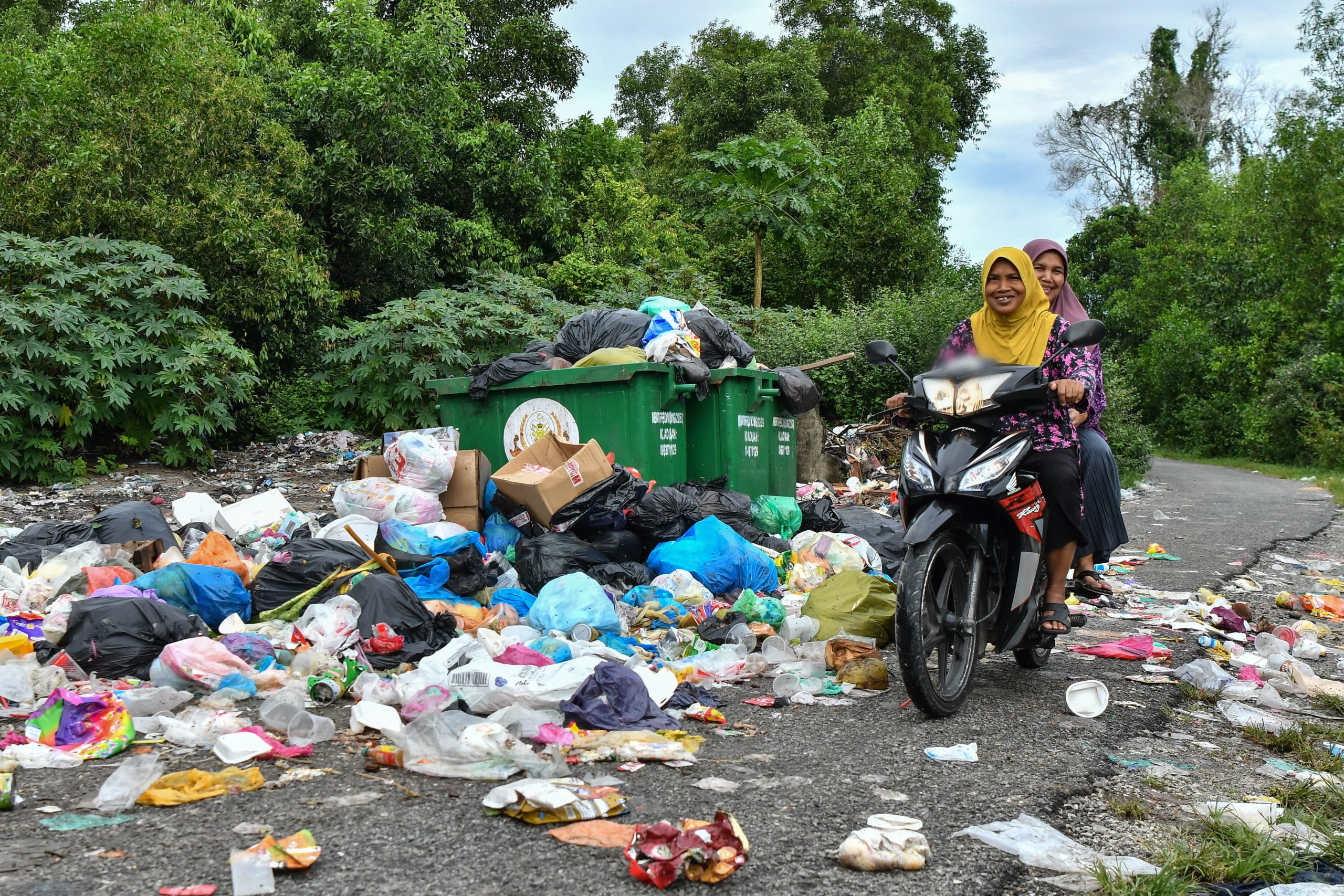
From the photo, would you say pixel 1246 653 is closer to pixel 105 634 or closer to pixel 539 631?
pixel 539 631

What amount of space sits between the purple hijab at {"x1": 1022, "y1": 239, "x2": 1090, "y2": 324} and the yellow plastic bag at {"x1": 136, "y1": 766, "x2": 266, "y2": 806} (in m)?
3.77

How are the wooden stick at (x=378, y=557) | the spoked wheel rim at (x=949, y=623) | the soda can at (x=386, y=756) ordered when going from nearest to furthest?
the soda can at (x=386, y=756)
the spoked wheel rim at (x=949, y=623)
the wooden stick at (x=378, y=557)

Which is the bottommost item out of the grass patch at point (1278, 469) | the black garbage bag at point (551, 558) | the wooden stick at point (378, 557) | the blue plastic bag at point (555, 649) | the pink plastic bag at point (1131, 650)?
the grass patch at point (1278, 469)

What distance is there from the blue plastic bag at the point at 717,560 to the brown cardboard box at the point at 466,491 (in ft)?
3.77

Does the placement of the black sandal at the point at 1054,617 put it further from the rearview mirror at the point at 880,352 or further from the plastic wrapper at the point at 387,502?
the plastic wrapper at the point at 387,502

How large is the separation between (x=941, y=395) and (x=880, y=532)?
3.55m

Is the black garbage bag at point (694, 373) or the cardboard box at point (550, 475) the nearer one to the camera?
the cardboard box at point (550, 475)

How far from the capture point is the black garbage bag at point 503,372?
7051 mm

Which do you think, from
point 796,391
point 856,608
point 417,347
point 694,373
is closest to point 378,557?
point 856,608

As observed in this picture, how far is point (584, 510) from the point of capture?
583cm

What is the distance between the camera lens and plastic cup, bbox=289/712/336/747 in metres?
3.20

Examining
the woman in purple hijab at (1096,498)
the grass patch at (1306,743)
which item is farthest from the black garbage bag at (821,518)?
the grass patch at (1306,743)

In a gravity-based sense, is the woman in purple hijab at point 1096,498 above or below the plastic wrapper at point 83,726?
above

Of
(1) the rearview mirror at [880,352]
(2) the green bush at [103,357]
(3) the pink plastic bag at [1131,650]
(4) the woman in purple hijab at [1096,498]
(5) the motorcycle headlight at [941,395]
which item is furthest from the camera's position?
(2) the green bush at [103,357]
